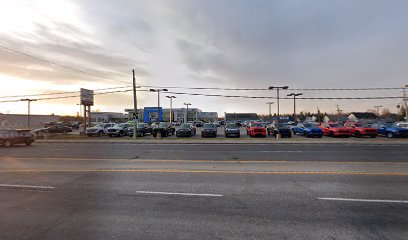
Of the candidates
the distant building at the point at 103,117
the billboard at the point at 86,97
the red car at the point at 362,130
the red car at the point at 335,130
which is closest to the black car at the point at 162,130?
the billboard at the point at 86,97

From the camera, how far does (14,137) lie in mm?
23188

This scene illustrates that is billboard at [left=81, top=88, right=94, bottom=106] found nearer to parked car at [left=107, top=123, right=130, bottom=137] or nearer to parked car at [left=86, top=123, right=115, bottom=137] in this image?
parked car at [left=86, top=123, right=115, bottom=137]

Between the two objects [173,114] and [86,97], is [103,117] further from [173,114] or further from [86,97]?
[86,97]

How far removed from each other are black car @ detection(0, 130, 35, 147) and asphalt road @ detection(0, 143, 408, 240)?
15848 mm

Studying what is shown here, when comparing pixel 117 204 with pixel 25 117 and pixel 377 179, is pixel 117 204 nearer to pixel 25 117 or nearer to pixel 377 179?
pixel 377 179

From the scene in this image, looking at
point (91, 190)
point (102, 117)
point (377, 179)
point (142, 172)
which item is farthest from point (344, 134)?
point (102, 117)

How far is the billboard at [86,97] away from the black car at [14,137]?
1891 centimetres

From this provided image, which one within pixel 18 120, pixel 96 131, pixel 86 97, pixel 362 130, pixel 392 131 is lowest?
pixel 392 131

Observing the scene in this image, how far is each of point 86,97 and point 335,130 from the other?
36921 mm

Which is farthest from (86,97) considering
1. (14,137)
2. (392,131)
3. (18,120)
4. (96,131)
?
(18,120)

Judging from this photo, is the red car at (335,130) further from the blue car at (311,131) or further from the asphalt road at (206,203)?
the asphalt road at (206,203)

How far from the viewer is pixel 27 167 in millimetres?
11188

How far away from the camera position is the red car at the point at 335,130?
99.1 feet

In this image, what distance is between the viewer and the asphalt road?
4551mm
